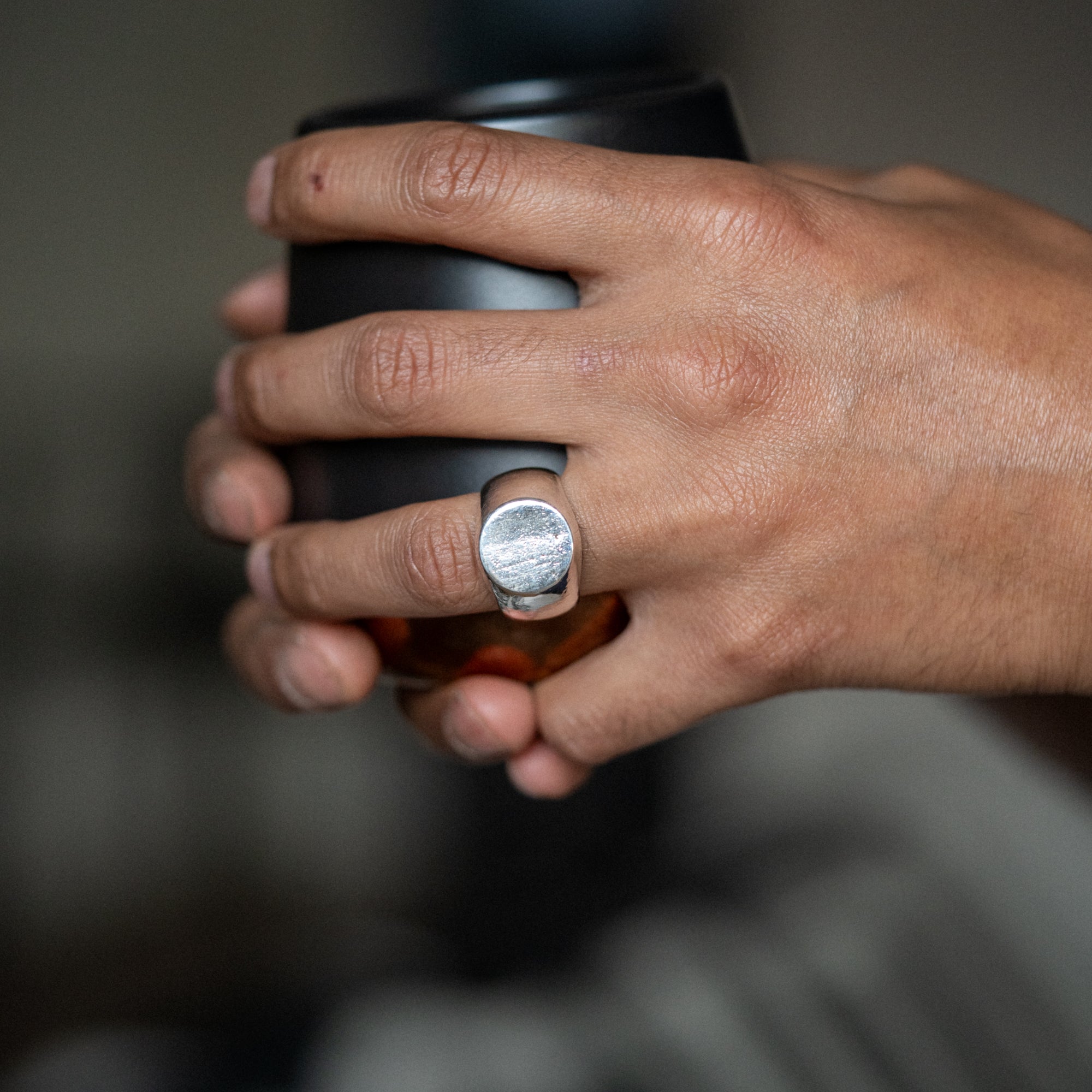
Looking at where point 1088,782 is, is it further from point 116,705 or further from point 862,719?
point 116,705

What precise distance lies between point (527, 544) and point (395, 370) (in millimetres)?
100

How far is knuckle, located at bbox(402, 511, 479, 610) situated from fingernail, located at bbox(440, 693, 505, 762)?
3.9 inches

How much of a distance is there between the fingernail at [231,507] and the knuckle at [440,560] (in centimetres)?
16

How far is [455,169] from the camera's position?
479 mm

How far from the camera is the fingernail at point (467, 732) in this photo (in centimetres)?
58

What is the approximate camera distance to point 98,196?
166cm

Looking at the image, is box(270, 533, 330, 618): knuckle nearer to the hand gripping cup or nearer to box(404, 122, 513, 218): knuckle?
the hand gripping cup

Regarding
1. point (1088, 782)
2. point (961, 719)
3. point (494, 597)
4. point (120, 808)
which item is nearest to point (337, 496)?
point (494, 597)

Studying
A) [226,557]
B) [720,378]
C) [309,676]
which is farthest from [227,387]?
[226,557]

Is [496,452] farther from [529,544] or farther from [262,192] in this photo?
[262,192]

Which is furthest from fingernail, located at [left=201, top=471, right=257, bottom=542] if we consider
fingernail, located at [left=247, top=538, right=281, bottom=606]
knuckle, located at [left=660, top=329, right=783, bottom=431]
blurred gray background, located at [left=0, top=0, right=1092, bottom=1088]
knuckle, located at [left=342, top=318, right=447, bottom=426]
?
blurred gray background, located at [left=0, top=0, right=1092, bottom=1088]

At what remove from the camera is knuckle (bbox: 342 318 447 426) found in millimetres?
484

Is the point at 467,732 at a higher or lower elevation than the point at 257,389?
lower

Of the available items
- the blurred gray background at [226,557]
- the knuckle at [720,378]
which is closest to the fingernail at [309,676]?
the knuckle at [720,378]
